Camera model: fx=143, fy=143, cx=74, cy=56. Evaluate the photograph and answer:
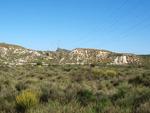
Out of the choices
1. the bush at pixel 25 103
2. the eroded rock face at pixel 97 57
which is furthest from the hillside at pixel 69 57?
the bush at pixel 25 103

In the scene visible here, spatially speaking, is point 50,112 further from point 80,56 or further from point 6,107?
point 80,56

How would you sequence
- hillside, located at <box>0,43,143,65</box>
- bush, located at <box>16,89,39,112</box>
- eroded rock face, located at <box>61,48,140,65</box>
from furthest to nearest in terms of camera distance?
eroded rock face, located at <box>61,48,140,65</box>, hillside, located at <box>0,43,143,65</box>, bush, located at <box>16,89,39,112</box>

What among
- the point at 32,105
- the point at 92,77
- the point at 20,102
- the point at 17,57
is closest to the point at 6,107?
the point at 20,102

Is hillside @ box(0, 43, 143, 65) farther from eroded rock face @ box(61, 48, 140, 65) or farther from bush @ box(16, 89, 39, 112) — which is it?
bush @ box(16, 89, 39, 112)

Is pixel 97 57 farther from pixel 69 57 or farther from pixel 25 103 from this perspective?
pixel 25 103

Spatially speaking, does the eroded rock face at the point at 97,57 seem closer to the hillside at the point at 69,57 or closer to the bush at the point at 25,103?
the hillside at the point at 69,57

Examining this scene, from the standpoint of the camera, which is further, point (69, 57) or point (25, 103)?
point (69, 57)

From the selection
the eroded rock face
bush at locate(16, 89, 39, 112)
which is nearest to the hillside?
the eroded rock face

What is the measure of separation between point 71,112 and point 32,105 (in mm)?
1704

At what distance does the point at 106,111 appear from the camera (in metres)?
4.27

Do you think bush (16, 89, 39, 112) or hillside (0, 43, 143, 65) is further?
hillside (0, 43, 143, 65)

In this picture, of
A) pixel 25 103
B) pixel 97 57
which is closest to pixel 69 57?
pixel 97 57

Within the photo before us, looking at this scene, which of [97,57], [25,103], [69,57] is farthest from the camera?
[97,57]

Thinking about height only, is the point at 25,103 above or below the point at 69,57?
below
